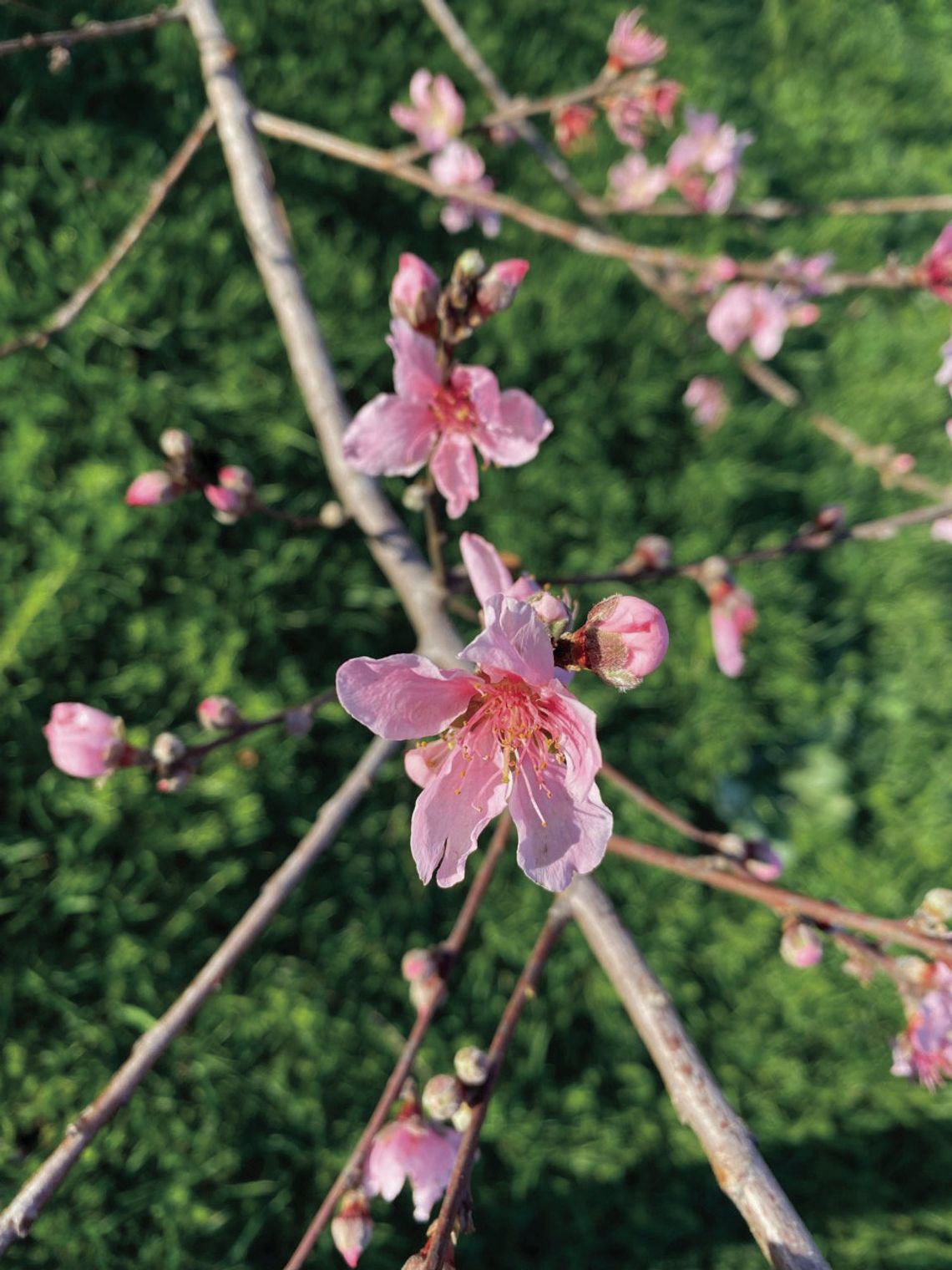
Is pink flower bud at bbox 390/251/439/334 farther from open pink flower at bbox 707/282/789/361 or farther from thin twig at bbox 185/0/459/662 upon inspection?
open pink flower at bbox 707/282/789/361

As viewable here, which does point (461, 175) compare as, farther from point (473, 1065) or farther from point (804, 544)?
point (473, 1065)

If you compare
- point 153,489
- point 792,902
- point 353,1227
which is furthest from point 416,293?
point 353,1227

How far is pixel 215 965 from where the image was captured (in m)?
1.39

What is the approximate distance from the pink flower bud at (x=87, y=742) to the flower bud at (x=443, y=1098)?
82cm

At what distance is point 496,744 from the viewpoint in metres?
1.37

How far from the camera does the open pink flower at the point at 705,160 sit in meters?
3.35

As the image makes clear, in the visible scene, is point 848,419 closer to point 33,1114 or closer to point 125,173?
point 125,173

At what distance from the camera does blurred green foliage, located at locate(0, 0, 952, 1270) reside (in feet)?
8.68

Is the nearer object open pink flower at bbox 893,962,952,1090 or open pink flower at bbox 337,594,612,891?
open pink flower at bbox 337,594,612,891

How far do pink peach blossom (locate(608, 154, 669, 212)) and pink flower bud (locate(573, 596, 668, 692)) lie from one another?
3185mm

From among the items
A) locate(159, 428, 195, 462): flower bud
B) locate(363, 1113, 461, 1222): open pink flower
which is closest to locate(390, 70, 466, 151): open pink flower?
locate(159, 428, 195, 462): flower bud

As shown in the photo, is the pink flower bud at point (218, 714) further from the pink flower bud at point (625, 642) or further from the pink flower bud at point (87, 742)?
the pink flower bud at point (625, 642)

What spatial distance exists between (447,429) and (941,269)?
1.39m

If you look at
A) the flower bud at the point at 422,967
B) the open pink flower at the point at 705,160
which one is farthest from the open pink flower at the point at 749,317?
the flower bud at the point at 422,967
